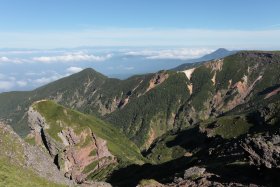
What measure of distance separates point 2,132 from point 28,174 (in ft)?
60.7

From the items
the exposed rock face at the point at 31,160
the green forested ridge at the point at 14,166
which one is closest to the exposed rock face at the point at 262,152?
the exposed rock face at the point at 31,160

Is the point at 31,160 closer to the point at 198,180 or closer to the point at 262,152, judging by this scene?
the point at 198,180

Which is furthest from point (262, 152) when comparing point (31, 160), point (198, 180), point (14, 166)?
point (31, 160)

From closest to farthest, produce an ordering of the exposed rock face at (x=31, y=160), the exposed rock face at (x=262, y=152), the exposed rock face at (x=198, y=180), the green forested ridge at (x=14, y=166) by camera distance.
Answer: the green forested ridge at (x=14, y=166) → the exposed rock face at (x=262, y=152) → the exposed rock face at (x=198, y=180) → the exposed rock face at (x=31, y=160)

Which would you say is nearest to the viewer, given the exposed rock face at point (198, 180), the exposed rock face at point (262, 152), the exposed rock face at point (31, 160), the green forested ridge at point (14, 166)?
the green forested ridge at point (14, 166)

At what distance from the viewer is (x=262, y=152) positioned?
80188 millimetres

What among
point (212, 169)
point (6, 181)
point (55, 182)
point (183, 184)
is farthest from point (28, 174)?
point (212, 169)

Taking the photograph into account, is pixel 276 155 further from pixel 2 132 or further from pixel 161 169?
pixel 161 169

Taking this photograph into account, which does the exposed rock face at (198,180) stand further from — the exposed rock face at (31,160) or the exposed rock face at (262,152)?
the exposed rock face at (31,160)

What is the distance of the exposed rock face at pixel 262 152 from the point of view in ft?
255

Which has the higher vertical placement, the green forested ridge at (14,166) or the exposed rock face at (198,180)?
the green forested ridge at (14,166)

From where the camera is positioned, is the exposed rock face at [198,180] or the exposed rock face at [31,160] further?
the exposed rock face at [31,160]

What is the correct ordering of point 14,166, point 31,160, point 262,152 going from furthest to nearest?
1. point 31,160
2. point 14,166
3. point 262,152

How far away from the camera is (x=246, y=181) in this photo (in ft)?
257
